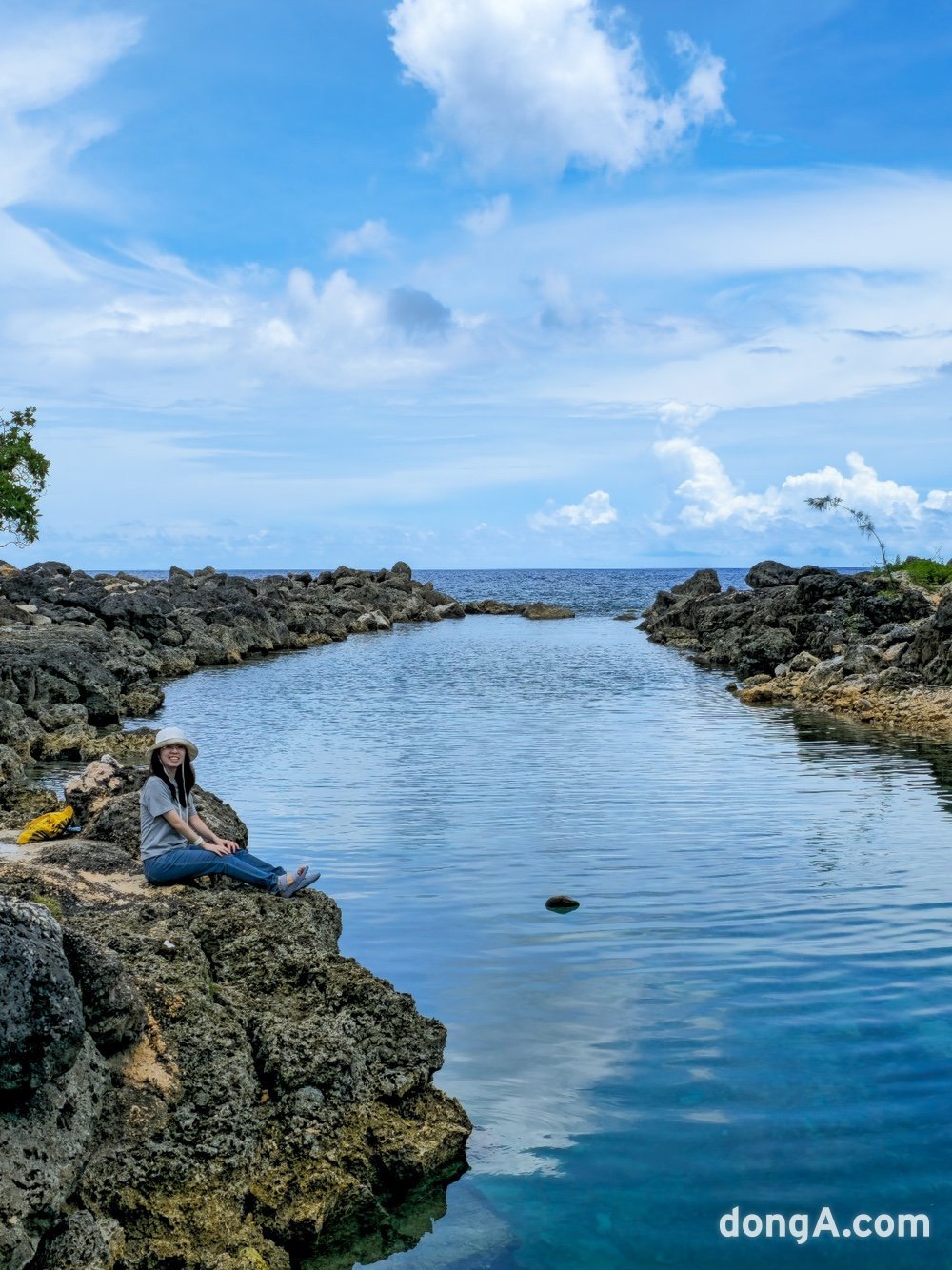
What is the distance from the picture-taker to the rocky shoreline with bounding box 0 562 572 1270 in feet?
20.5

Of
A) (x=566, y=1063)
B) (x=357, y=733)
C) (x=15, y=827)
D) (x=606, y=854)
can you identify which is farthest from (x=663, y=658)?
(x=566, y=1063)

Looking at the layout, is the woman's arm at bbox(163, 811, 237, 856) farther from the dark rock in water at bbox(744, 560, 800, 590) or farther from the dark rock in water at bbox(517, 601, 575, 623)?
the dark rock in water at bbox(517, 601, 575, 623)

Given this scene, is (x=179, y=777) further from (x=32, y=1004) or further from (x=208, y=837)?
(x=32, y=1004)

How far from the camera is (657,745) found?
2631 cm

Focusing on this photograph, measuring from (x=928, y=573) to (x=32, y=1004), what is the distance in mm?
49041

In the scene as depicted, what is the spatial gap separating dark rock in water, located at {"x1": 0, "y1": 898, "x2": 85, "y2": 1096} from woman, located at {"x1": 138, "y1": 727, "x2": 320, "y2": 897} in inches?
154

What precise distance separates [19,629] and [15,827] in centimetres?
2909

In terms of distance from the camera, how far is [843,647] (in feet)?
124

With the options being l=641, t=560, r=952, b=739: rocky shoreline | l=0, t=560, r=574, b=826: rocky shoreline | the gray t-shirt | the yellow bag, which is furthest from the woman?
l=641, t=560, r=952, b=739: rocky shoreline

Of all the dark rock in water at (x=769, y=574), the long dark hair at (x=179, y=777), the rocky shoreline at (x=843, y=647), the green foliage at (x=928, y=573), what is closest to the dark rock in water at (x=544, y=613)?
the dark rock in water at (x=769, y=574)

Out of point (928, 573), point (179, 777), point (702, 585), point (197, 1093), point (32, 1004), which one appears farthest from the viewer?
point (702, 585)

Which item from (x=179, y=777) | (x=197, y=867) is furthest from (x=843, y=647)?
(x=197, y=867)

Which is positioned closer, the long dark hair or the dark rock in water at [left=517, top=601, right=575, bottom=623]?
the long dark hair

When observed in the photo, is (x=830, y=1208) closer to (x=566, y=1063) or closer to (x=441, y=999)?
(x=566, y=1063)
